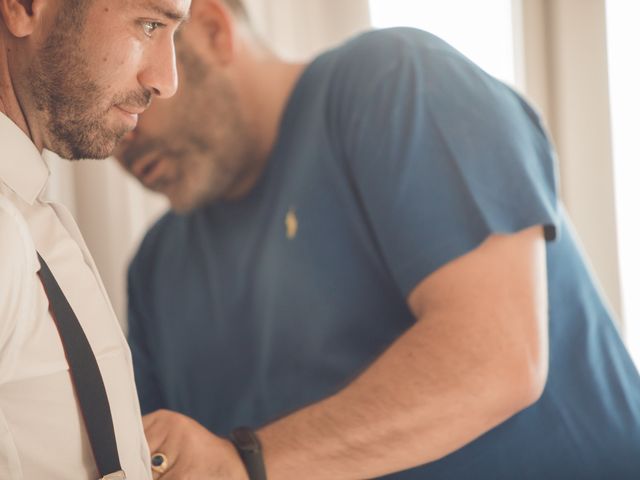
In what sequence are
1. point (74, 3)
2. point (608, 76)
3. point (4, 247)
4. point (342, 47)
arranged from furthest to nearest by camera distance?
1. point (608, 76)
2. point (342, 47)
3. point (74, 3)
4. point (4, 247)

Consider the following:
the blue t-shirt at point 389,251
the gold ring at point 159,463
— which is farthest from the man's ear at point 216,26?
the gold ring at point 159,463

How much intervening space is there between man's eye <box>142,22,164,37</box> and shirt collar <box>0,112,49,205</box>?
134 millimetres

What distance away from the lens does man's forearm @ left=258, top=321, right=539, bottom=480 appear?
871 mm

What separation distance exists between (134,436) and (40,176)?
0.23 m

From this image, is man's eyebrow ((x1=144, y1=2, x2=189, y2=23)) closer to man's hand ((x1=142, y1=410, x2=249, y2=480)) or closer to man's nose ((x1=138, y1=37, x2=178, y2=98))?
man's nose ((x1=138, y1=37, x2=178, y2=98))

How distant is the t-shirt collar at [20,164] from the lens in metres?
0.64

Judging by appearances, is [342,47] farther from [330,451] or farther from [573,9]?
[573,9]

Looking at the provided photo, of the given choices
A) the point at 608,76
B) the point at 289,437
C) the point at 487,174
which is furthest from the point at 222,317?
the point at 608,76

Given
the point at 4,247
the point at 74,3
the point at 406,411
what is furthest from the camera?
the point at 406,411

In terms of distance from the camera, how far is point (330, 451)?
0.87 meters

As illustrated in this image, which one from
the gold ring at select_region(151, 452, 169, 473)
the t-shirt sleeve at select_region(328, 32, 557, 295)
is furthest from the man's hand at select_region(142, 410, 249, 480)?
the t-shirt sleeve at select_region(328, 32, 557, 295)

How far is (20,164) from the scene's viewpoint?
65 centimetres

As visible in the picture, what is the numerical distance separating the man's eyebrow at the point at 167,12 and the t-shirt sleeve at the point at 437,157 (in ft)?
1.12

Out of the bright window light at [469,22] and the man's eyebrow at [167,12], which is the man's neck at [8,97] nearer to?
the man's eyebrow at [167,12]
